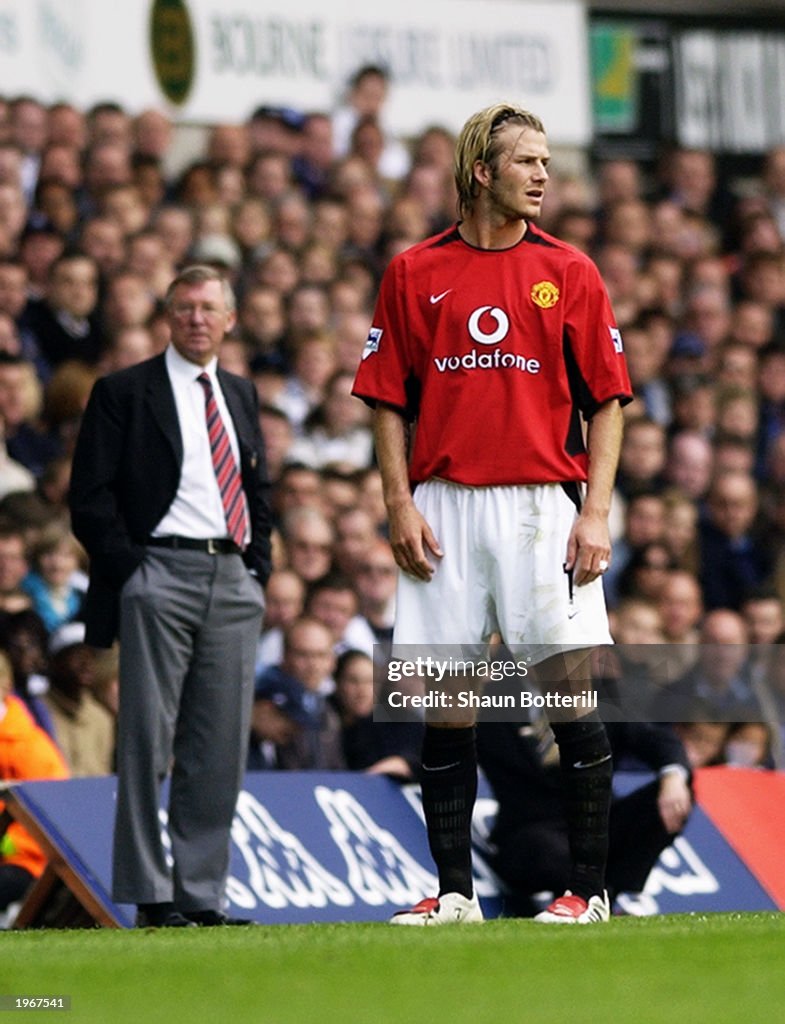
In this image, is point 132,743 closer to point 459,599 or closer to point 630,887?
point 459,599

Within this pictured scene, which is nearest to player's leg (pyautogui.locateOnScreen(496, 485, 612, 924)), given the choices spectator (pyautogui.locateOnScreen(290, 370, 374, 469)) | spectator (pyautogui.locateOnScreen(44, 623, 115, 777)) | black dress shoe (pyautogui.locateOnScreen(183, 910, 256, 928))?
black dress shoe (pyautogui.locateOnScreen(183, 910, 256, 928))

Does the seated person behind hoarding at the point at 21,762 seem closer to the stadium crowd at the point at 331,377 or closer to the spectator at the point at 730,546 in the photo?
the stadium crowd at the point at 331,377

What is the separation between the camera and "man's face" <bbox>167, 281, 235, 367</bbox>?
866cm

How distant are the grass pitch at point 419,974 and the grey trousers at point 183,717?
118 cm

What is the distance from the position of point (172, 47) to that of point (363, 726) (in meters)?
7.17

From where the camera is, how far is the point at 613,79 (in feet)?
65.2

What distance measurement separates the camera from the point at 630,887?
970 centimetres

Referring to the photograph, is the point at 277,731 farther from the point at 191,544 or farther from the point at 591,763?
the point at 591,763

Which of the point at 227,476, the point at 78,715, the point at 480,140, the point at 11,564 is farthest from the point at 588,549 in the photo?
the point at 11,564

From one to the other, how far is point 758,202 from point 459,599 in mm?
12626

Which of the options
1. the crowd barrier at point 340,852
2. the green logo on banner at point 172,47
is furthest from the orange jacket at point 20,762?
the green logo on banner at point 172,47

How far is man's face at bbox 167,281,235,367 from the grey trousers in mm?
768

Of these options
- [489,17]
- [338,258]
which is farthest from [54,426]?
[489,17]

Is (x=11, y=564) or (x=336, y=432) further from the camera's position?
(x=336, y=432)
